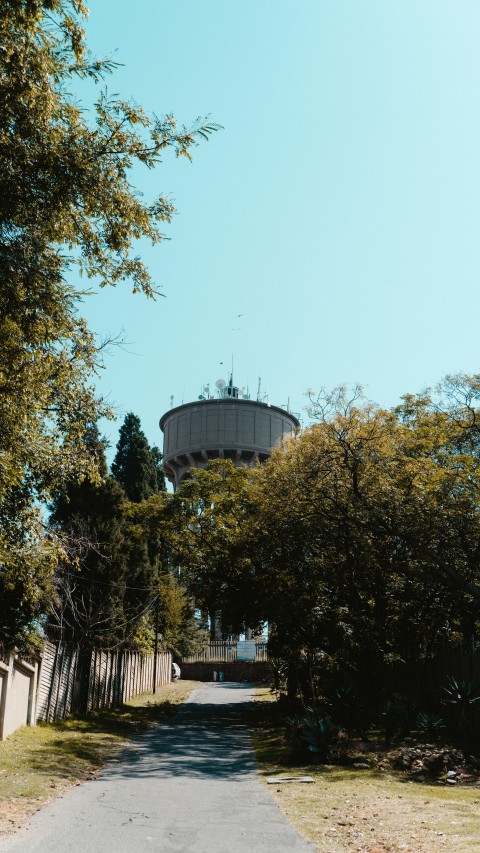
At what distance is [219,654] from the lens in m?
54.3

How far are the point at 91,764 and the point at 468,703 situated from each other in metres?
8.14

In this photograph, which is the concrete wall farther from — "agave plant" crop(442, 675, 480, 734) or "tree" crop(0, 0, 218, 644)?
"agave plant" crop(442, 675, 480, 734)

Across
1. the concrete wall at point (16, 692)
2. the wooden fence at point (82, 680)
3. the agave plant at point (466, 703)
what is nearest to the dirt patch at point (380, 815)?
the agave plant at point (466, 703)

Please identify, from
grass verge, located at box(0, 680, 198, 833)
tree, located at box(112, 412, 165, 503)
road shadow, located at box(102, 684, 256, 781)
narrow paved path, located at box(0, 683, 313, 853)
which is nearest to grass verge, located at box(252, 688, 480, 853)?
narrow paved path, located at box(0, 683, 313, 853)

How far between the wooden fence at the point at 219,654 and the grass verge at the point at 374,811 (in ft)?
136

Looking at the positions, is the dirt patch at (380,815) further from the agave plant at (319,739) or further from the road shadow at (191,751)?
the road shadow at (191,751)

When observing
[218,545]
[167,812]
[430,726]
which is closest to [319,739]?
[430,726]

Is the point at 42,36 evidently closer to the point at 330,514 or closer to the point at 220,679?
the point at 330,514

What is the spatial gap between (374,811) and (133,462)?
31.6 meters

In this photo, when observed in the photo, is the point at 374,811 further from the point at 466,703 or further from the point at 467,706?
the point at 467,706

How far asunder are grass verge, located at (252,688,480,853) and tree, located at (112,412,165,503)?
26172 mm

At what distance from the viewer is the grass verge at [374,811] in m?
7.44

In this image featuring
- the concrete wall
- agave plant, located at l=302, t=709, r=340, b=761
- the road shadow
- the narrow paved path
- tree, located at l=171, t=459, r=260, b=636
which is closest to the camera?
the narrow paved path

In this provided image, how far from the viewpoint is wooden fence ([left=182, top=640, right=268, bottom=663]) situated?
5397 centimetres
